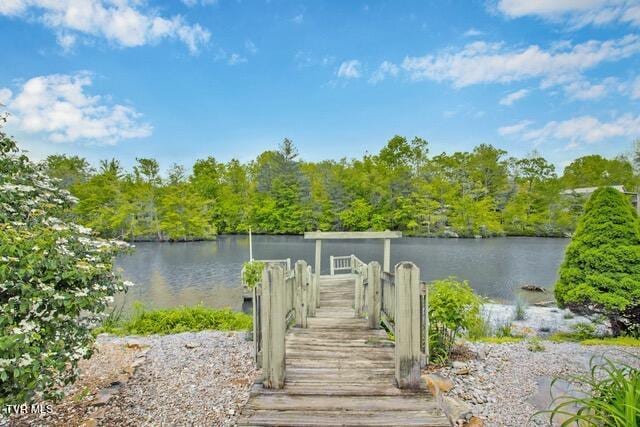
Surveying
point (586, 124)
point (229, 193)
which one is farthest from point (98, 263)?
point (229, 193)

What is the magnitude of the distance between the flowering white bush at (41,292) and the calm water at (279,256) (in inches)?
369

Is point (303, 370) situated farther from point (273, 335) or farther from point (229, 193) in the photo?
point (229, 193)

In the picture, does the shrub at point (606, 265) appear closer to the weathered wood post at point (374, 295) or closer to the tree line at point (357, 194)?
the weathered wood post at point (374, 295)

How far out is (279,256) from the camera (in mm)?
22438

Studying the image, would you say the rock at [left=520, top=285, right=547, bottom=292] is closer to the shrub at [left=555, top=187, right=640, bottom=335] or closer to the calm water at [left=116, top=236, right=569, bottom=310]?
the calm water at [left=116, top=236, right=569, bottom=310]

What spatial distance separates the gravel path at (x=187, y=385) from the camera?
2938mm

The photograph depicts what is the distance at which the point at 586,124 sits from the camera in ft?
69.1

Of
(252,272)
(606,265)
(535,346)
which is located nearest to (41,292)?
(535,346)

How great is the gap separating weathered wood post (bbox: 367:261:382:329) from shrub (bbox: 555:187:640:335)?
441 cm

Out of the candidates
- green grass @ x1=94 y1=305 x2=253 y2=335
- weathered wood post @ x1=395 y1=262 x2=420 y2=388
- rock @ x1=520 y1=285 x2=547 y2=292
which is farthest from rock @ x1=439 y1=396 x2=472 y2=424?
rock @ x1=520 y1=285 x2=547 y2=292

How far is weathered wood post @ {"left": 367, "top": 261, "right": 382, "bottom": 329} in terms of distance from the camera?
166 inches

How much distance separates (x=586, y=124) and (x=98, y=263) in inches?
1077

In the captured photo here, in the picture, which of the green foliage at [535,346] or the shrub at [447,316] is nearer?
the shrub at [447,316]

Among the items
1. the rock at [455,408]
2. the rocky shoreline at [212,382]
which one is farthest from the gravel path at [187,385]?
the rock at [455,408]
